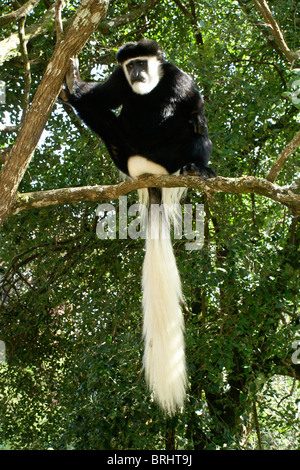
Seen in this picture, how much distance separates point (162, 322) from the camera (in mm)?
2232

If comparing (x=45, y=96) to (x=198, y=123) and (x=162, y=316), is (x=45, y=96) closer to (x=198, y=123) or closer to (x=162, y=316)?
(x=198, y=123)

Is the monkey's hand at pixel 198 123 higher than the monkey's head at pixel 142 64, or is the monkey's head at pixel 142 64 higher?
the monkey's head at pixel 142 64

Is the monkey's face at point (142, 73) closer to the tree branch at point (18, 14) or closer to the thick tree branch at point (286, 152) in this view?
the tree branch at point (18, 14)

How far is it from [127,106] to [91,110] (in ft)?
1.03

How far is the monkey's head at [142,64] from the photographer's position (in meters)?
2.54

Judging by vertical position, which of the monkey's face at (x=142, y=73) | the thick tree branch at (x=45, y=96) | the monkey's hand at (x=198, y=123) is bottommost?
the thick tree branch at (x=45, y=96)

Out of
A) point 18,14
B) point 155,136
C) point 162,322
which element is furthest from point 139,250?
point 18,14

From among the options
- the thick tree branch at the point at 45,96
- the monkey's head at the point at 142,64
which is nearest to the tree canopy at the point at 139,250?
the thick tree branch at the point at 45,96

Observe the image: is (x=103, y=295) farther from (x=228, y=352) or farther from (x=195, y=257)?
(x=228, y=352)

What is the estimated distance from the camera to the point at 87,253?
10.4 ft

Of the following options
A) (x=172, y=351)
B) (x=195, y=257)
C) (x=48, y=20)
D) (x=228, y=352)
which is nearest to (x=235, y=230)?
(x=195, y=257)

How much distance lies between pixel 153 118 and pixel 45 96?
891 millimetres

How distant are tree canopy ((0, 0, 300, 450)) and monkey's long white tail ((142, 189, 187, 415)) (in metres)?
0.18

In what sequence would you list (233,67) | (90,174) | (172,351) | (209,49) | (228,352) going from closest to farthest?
1. (172,351)
2. (228,352)
3. (209,49)
4. (90,174)
5. (233,67)
